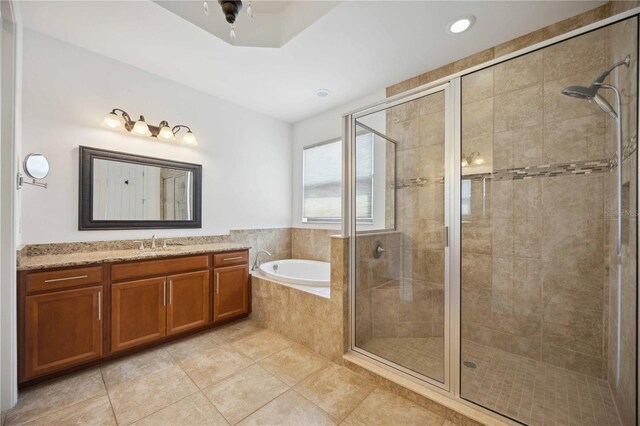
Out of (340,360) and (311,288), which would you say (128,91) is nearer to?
(311,288)

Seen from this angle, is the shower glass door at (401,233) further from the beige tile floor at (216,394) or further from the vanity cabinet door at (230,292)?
the vanity cabinet door at (230,292)

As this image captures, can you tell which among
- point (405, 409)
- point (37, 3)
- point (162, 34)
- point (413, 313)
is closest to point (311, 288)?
point (413, 313)

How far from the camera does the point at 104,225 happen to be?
2402 millimetres

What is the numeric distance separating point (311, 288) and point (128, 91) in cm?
265

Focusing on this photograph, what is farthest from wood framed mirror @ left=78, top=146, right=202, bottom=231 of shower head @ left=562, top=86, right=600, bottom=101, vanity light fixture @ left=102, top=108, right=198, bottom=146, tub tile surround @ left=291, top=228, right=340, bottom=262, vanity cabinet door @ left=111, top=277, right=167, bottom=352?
shower head @ left=562, top=86, right=600, bottom=101

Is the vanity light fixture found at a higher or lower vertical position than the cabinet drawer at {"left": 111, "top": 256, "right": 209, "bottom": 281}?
higher

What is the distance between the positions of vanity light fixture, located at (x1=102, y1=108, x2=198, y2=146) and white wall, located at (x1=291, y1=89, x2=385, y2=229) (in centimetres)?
151

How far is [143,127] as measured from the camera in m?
2.53

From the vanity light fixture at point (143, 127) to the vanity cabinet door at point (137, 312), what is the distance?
1461mm

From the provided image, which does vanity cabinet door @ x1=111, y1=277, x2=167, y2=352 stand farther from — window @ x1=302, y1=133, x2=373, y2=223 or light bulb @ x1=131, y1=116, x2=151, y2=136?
window @ x1=302, y1=133, x2=373, y2=223

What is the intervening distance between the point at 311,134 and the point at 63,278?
10.0 ft

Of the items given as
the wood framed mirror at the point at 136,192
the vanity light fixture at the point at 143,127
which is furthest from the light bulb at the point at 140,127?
the wood framed mirror at the point at 136,192

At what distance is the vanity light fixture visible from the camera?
7.82 ft

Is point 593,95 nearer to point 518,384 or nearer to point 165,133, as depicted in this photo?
point 518,384
